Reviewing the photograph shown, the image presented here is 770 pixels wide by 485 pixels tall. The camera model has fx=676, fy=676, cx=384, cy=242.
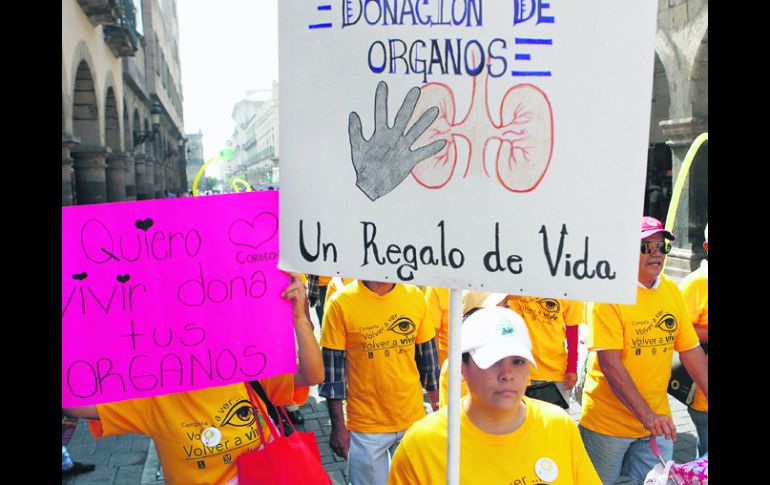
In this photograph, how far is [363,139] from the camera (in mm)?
2045

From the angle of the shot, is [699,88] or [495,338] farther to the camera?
[699,88]

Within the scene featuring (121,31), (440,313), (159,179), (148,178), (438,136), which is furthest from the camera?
(159,179)

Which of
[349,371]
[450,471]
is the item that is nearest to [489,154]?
[450,471]

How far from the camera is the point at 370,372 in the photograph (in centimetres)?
368

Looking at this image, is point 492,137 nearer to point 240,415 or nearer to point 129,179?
point 240,415

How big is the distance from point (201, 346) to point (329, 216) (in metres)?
0.76

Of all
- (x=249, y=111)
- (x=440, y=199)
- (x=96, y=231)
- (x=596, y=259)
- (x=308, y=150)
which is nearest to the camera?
(x=596, y=259)

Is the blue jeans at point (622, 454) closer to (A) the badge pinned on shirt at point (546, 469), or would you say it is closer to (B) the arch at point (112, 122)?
(A) the badge pinned on shirt at point (546, 469)

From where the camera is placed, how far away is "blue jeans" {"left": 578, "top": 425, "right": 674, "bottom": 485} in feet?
11.5

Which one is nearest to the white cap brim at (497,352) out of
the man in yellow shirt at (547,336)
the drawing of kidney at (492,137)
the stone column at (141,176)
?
the drawing of kidney at (492,137)

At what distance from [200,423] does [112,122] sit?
1563 centimetres

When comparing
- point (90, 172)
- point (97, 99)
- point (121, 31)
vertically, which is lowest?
point (90, 172)

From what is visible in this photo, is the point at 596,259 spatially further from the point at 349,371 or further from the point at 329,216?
the point at 349,371

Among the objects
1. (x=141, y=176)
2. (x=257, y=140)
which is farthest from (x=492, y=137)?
(x=257, y=140)
